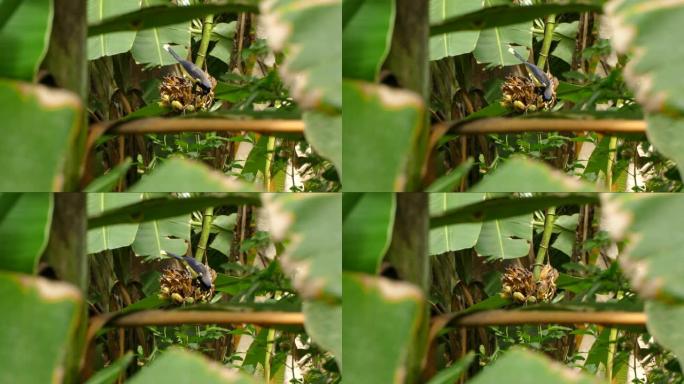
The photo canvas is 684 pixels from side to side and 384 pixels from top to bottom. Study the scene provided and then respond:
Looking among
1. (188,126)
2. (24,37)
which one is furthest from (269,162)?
(24,37)

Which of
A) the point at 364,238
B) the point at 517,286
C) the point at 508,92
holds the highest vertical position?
the point at 508,92

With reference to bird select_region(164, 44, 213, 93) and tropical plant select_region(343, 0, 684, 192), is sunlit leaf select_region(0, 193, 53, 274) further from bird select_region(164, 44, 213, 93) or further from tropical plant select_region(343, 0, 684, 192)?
tropical plant select_region(343, 0, 684, 192)

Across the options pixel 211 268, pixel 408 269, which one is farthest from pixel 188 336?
pixel 408 269

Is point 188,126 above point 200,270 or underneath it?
above

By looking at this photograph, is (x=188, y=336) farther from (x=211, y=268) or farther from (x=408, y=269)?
(x=408, y=269)

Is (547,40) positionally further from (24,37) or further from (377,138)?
(24,37)

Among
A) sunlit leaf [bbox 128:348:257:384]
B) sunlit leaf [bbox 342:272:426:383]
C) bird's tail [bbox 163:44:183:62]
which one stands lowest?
sunlit leaf [bbox 128:348:257:384]

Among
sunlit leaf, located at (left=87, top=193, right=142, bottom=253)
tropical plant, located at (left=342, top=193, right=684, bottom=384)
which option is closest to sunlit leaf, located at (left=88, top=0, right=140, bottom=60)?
sunlit leaf, located at (left=87, top=193, right=142, bottom=253)

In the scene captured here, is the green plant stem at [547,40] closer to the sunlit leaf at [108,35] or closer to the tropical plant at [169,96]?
the tropical plant at [169,96]
